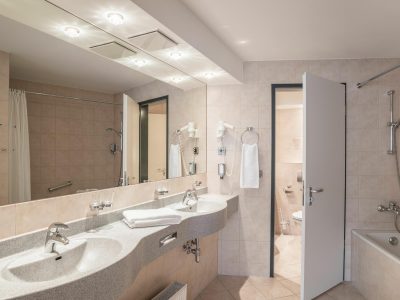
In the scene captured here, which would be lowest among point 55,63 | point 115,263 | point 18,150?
point 115,263

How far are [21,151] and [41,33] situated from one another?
2.07 feet

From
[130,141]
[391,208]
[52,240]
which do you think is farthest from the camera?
[391,208]

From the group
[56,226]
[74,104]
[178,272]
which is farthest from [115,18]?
[178,272]

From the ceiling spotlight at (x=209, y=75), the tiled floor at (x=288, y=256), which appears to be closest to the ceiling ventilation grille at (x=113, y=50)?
the ceiling spotlight at (x=209, y=75)

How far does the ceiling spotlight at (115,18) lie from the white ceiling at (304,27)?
533 mm

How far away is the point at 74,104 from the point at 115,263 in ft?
3.17

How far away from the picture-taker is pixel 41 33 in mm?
1370

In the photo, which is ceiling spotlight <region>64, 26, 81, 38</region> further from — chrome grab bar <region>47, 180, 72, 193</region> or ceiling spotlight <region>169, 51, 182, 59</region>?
chrome grab bar <region>47, 180, 72, 193</region>

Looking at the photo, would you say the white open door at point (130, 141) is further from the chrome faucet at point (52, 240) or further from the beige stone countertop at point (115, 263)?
the chrome faucet at point (52, 240)

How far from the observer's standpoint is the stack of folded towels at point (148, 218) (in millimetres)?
1520

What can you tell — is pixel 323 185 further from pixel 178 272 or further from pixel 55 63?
pixel 55 63

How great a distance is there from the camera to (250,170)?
2.68 metres

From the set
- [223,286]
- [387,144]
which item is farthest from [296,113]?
[223,286]

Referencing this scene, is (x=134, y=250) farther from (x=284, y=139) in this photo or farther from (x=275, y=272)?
(x=284, y=139)
